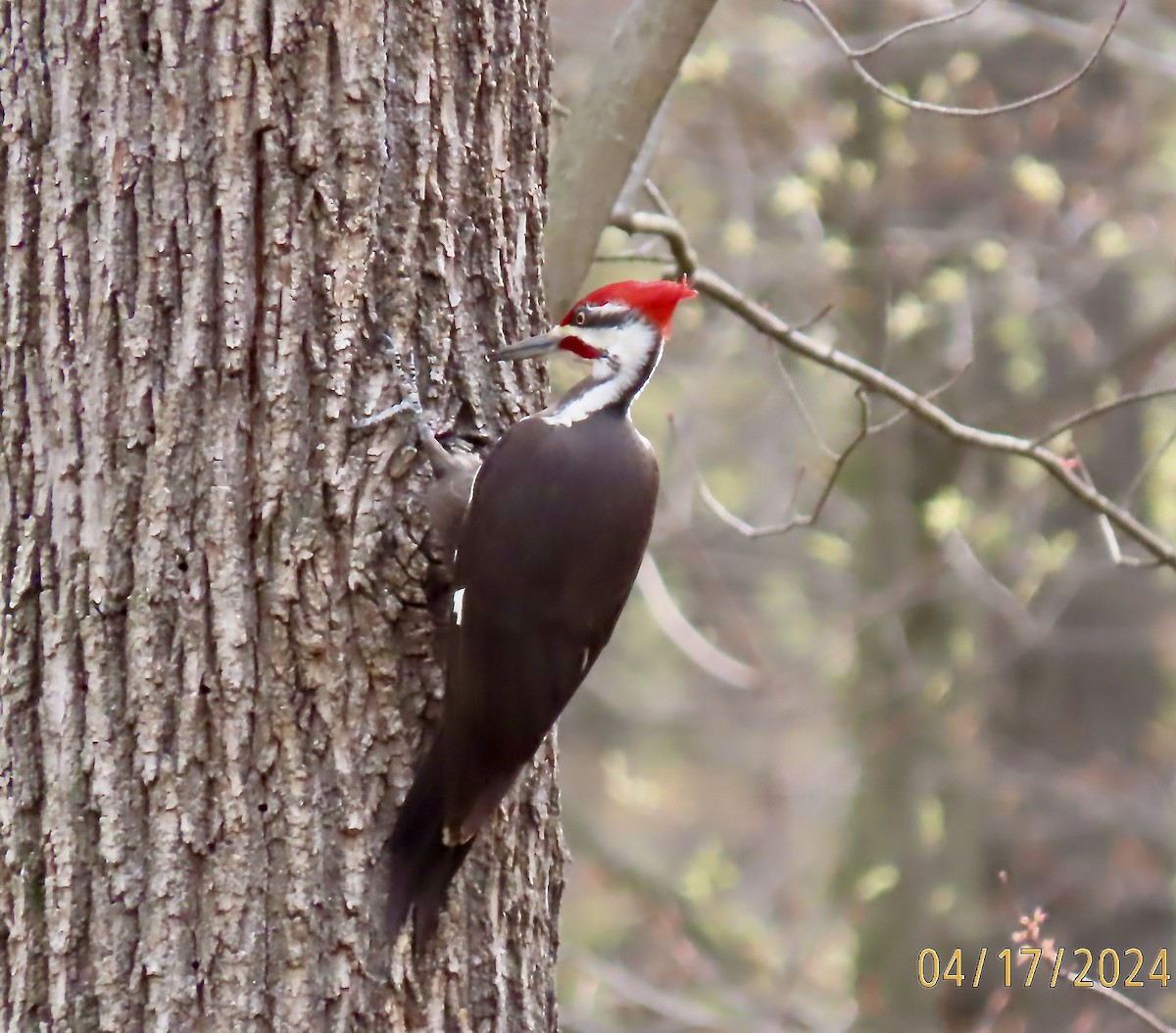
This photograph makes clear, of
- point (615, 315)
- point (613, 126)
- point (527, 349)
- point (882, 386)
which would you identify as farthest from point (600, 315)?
point (882, 386)

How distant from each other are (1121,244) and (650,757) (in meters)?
7.54

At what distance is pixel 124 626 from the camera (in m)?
2.10

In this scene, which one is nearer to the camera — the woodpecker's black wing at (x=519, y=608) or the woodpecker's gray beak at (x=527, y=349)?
the woodpecker's black wing at (x=519, y=608)

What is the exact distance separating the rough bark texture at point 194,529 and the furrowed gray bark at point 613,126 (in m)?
0.94

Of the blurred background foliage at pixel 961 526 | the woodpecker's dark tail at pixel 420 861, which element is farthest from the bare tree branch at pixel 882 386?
the blurred background foliage at pixel 961 526

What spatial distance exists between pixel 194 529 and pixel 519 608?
52 cm

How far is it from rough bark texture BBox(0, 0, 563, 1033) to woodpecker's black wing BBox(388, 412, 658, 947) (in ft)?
0.27

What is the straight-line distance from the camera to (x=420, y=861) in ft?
7.15

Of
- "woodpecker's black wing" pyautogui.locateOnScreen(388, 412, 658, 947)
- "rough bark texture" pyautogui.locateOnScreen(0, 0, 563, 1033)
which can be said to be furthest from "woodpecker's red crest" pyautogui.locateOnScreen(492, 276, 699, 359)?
"rough bark texture" pyautogui.locateOnScreen(0, 0, 563, 1033)

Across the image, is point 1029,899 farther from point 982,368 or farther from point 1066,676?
point 982,368

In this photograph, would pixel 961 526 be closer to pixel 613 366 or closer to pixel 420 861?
pixel 613 366

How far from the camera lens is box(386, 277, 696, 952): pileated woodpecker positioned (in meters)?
2.20

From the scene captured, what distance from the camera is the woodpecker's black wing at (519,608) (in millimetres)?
2199

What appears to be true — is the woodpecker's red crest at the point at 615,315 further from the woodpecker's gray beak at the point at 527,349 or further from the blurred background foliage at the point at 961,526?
the blurred background foliage at the point at 961,526
